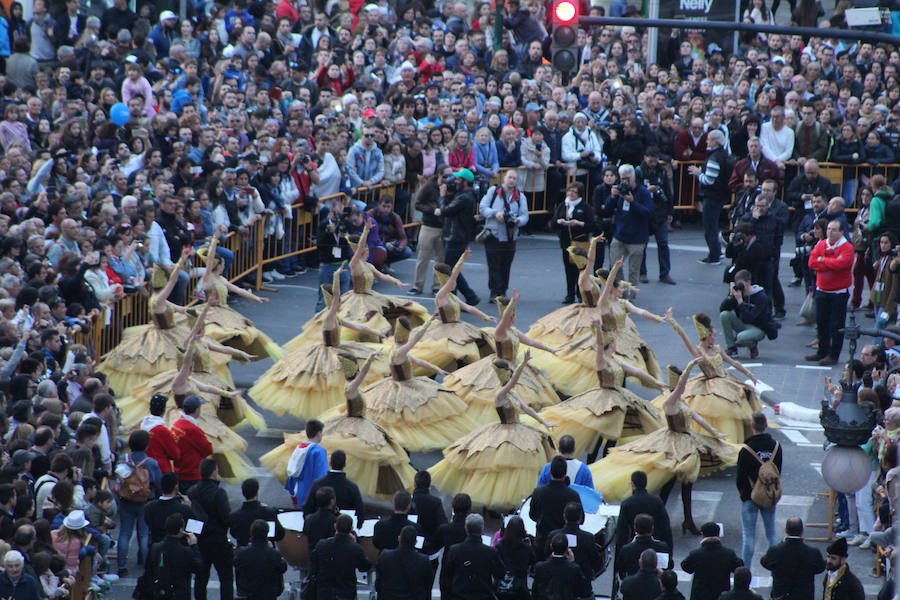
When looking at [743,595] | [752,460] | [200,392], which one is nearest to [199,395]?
[200,392]

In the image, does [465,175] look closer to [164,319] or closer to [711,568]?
[164,319]

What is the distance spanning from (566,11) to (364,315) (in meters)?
5.76

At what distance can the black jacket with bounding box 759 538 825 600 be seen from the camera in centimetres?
1184

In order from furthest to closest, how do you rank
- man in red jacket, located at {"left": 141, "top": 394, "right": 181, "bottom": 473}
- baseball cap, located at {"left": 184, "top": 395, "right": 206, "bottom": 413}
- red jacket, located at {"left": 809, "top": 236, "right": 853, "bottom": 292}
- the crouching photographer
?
the crouching photographer < red jacket, located at {"left": 809, "top": 236, "right": 853, "bottom": 292} < baseball cap, located at {"left": 184, "top": 395, "right": 206, "bottom": 413} < man in red jacket, located at {"left": 141, "top": 394, "right": 181, "bottom": 473}

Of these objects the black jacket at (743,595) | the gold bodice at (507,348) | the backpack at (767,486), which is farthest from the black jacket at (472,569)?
the gold bodice at (507,348)

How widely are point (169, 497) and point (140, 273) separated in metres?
6.43

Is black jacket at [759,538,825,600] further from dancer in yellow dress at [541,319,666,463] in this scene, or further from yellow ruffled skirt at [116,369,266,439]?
yellow ruffled skirt at [116,369,266,439]

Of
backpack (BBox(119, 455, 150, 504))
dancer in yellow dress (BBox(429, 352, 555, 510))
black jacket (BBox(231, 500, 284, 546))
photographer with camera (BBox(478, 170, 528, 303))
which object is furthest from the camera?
photographer with camera (BBox(478, 170, 528, 303))

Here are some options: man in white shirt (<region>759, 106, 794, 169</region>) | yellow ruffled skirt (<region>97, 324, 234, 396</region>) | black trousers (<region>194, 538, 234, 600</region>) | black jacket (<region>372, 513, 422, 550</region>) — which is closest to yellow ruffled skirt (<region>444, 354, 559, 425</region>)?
yellow ruffled skirt (<region>97, 324, 234, 396</region>)

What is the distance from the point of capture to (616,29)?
1149 inches

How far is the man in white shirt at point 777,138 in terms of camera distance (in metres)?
25.0

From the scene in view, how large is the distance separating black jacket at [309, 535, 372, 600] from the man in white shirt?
15.2 m

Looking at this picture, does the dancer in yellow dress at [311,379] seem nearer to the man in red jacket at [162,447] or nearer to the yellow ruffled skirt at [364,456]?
the yellow ruffled skirt at [364,456]

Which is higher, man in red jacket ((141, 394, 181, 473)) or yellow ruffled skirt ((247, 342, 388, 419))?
man in red jacket ((141, 394, 181, 473))
